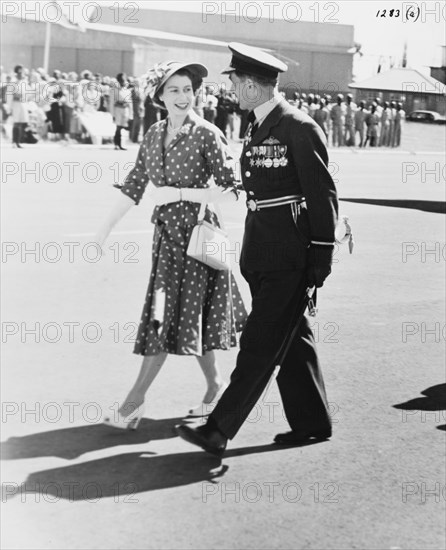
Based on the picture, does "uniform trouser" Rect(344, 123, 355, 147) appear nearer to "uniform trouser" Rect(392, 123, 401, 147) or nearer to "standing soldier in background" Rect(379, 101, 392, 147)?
"standing soldier in background" Rect(379, 101, 392, 147)

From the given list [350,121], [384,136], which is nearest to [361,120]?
[350,121]

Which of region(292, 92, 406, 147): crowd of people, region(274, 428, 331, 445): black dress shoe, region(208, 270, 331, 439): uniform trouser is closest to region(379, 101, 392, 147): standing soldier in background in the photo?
region(292, 92, 406, 147): crowd of people

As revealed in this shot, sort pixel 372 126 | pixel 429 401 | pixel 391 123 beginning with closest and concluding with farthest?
pixel 429 401, pixel 372 126, pixel 391 123

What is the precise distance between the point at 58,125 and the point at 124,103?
1.48 meters

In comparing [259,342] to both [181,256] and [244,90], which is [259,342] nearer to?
[181,256]

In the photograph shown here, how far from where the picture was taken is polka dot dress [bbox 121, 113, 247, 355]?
5.80 meters

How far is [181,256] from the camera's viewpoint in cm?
586

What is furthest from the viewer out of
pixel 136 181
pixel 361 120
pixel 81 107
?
pixel 361 120

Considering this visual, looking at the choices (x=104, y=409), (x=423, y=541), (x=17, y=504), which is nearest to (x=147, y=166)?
(x=104, y=409)

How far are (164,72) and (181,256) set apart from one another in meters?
0.86

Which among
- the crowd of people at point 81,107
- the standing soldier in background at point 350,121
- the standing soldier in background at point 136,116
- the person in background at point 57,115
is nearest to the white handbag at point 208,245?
the crowd of people at point 81,107

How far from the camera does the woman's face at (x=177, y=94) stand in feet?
18.8

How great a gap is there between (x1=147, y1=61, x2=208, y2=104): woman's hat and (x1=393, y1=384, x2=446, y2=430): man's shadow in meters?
2.04

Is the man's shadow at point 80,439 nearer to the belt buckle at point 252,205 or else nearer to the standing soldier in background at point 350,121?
the belt buckle at point 252,205
